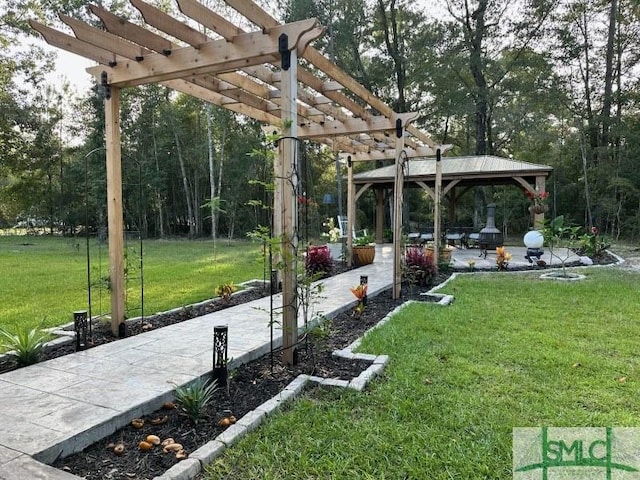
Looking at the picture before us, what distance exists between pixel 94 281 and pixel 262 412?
413 centimetres

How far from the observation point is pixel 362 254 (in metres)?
8.68

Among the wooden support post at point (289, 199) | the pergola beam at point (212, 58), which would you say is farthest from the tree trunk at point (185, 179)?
the wooden support post at point (289, 199)

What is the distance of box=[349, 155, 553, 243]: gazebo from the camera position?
11.3m

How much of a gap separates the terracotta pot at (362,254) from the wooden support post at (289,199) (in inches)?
227

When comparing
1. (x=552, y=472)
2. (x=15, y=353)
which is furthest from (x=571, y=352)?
(x=15, y=353)

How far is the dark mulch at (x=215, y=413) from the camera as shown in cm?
181

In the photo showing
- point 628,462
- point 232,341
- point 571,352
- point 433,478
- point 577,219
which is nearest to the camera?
point 433,478

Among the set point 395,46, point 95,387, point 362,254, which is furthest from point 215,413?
point 395,46

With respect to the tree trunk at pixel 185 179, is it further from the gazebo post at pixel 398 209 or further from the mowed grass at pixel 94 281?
the gazebo post at pixel 398 209

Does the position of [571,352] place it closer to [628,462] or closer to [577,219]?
[628,462]

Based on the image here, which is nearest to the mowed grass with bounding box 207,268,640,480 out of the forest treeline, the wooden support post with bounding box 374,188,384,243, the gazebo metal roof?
the gazebo metal roof

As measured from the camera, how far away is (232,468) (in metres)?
1.79

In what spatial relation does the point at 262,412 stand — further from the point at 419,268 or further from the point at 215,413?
the point at 419,268

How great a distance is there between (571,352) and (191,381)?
9.27 feet
